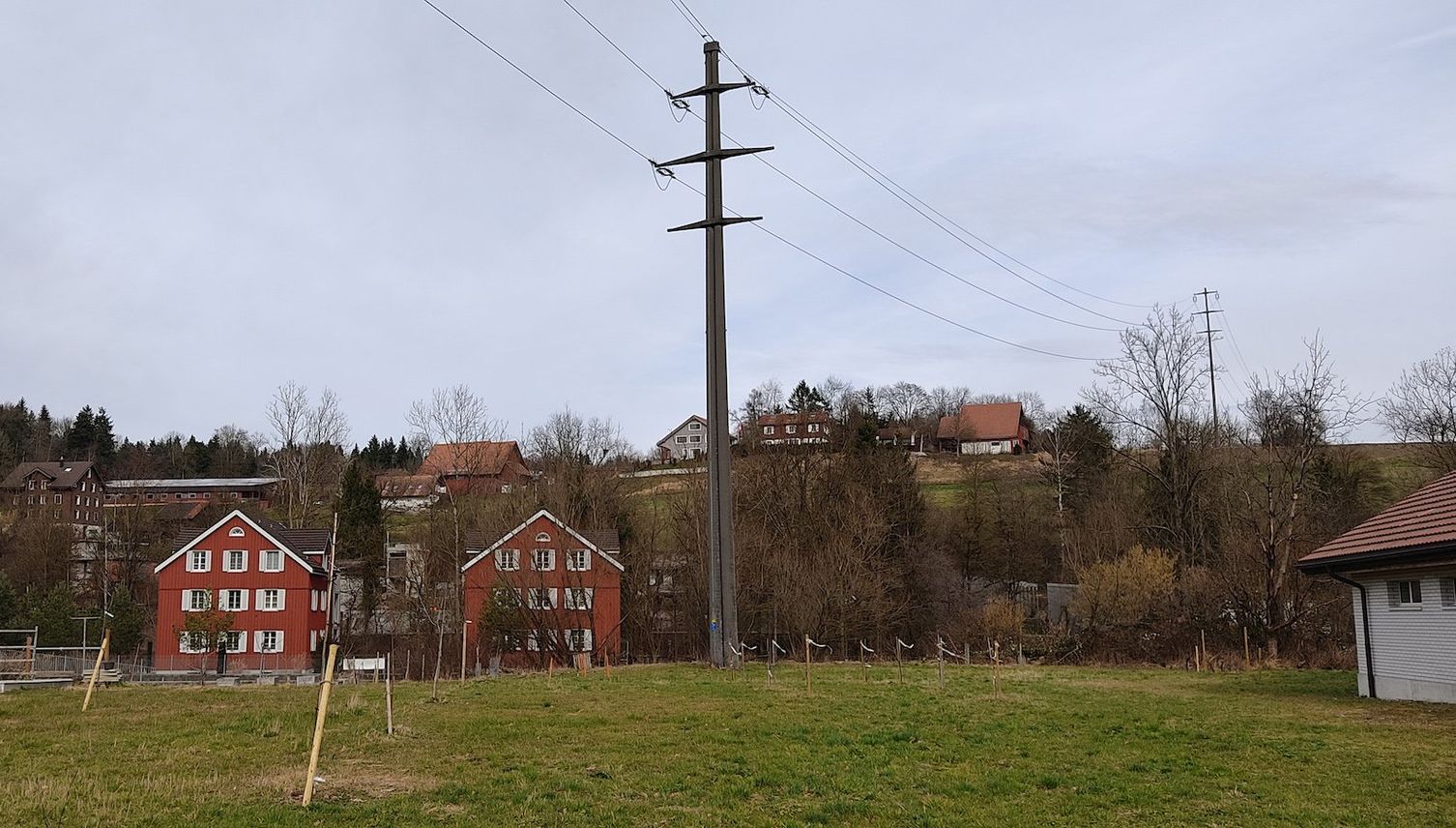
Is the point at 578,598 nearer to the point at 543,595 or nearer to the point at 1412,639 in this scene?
the point at 543,595

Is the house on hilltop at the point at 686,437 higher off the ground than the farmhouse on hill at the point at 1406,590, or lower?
higher

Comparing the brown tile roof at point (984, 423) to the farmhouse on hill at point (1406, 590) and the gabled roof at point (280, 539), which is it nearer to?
the gabled roof at point (280, 539)

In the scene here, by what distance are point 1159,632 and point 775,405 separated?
3616 centimetres

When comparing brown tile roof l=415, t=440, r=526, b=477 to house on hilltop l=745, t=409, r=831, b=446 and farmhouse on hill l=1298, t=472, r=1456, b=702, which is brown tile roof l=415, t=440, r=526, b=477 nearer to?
house on hilltop l=745, t=409, r=831, b=446

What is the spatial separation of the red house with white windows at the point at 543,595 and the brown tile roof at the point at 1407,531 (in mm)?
32411

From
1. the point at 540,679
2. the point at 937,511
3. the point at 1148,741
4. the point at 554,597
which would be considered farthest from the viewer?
the point at 937,511

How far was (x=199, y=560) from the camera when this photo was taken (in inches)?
2267

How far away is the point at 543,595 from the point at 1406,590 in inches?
1433

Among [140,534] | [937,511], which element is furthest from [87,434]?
[937,511]

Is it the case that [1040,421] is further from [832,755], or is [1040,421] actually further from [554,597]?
[832,755]

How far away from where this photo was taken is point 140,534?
73.3 m

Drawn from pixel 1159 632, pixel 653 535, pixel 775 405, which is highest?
pixel 775 405

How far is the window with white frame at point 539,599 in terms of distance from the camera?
162 ft

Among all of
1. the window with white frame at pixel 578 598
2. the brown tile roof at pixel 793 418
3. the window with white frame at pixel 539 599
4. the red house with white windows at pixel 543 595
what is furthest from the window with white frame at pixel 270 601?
the brown tile roof at pixel 793 418
